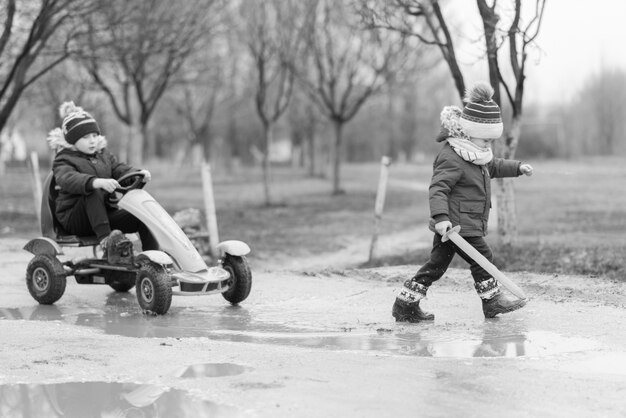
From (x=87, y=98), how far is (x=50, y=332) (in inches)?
1228

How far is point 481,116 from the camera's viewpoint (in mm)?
7203

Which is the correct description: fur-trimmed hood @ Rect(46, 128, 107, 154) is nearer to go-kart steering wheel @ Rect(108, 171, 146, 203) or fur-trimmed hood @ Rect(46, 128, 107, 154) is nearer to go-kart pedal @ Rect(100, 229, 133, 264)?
go-kart steering wheel @ Rect(108, 171, 146, 203)

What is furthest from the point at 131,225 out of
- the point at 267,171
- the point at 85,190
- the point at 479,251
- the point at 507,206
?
the point at 267,171

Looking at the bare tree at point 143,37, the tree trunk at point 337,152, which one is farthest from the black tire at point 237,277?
the tree trunk at point 337,152

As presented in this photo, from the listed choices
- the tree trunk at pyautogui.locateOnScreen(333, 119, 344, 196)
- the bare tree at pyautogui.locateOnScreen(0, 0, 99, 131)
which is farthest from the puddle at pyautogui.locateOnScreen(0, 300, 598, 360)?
the tree trunk at pyautogui.locateOnScreen(333, 119, 344, 196)

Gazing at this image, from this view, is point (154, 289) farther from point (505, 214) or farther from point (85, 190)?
point (505, 214)

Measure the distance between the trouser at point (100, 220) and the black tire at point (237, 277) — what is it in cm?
68

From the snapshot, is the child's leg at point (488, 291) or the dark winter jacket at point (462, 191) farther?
the child's leg at point (488, 291)

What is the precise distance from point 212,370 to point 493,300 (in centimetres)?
262

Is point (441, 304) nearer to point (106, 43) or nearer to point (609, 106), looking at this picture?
point (106, 43)

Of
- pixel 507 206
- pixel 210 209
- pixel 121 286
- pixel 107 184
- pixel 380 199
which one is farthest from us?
pixel 210 209

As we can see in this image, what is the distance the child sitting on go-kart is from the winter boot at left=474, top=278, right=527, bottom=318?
3.04 meters

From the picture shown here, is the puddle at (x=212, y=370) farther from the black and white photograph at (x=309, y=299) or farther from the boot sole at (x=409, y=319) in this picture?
the boot sole at (x=409, y=319)

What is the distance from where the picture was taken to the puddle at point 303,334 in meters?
6.12
